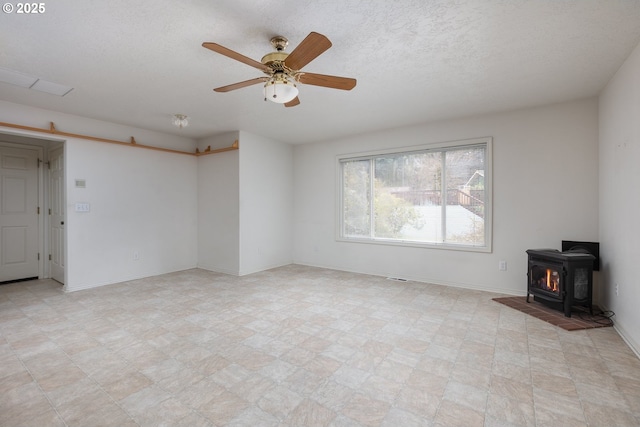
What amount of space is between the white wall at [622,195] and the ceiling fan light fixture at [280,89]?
9.41 ft

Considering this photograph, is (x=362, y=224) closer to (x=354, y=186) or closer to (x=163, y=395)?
(x=354, y=186)

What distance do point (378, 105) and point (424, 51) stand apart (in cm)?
132

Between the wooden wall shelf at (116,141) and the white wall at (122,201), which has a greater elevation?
the wooden wall shelf at (116,141)

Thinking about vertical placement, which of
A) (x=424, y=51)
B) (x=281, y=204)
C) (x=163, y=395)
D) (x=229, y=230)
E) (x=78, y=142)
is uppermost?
(x=424, y=51)

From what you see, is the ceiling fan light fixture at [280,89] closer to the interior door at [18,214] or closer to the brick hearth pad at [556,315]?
the brick hearth pad at [556,315]

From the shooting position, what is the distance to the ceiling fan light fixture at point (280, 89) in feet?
7.16

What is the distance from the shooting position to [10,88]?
319cm

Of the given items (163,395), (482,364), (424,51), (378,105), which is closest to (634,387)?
(482,364)

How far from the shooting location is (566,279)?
306cm

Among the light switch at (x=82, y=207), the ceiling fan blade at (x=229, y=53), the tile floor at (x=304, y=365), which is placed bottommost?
the tile floor at (x=304, y=365)

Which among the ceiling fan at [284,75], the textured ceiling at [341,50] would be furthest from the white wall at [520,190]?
the ceiling fan at [284,75]

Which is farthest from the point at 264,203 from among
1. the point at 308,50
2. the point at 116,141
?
the point at 308,50

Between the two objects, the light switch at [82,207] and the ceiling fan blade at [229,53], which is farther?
the light switch at [82,207]

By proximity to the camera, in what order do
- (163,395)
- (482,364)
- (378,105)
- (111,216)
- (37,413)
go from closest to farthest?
(37,413)
(163,395)
(482,364)
(378,105)
(111,216)
